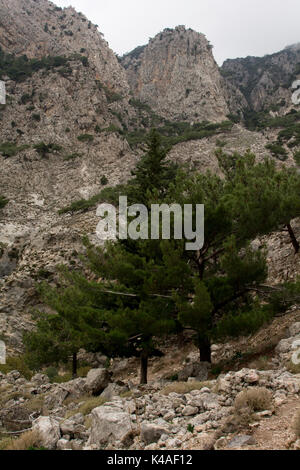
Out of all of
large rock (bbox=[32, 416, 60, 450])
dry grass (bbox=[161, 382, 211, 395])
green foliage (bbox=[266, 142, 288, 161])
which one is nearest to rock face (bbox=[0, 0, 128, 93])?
green foliage (bbox=[266, 142, 288, 161])

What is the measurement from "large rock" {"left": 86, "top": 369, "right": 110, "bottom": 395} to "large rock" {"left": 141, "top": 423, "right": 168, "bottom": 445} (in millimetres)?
5682

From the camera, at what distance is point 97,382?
11148 millimetres

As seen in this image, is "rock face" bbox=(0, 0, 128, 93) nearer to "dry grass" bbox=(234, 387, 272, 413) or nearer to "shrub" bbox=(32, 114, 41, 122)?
"shrub" bbox=(32, 114, 41, 122)

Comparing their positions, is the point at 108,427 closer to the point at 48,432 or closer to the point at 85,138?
the point at 48,432

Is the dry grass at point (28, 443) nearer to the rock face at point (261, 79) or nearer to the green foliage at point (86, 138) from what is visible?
the green foliage at point (86, 138)

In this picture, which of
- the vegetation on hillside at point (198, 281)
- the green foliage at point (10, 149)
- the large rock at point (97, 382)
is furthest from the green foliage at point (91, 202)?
the large rock at point (97, 382)

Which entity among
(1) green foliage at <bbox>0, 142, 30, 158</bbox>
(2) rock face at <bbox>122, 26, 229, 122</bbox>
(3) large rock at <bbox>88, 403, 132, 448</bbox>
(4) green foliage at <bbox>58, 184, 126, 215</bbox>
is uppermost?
(2) rock face at <bbox>122, 26, 229, 122</bbox>

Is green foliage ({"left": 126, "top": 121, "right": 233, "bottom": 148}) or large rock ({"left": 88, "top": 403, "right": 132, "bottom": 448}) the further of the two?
green foliage ({"left": 126, "top": 121, "right": 233, "bottom": 148})

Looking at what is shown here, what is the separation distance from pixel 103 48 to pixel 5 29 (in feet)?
66.0

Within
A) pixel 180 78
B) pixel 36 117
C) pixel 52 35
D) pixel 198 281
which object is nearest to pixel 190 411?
pixel 198 281

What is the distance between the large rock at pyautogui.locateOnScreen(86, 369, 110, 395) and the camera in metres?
11.1

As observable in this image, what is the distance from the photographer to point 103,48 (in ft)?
244

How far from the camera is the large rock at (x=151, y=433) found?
5.68 meters
